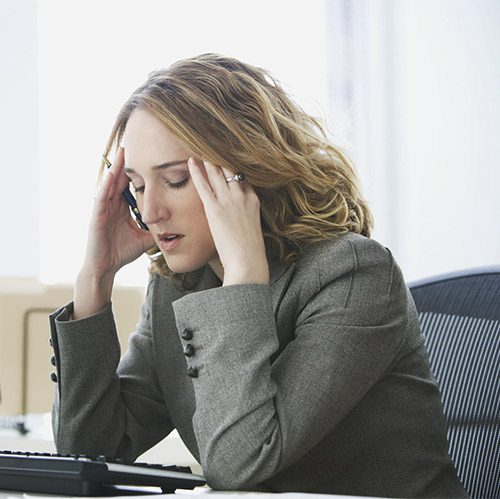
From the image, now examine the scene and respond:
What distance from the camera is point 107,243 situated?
1.42 metres

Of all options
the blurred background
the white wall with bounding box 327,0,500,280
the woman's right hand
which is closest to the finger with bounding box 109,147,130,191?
the woman's right hand

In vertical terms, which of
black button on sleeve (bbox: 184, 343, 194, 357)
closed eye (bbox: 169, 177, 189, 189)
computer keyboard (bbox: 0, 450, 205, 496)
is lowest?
computer keyboard (bbox: 0, 450, 205, 496)

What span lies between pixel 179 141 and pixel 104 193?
0.79 ft

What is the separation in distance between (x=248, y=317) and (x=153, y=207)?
0.26 meters

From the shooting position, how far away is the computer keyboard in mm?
799

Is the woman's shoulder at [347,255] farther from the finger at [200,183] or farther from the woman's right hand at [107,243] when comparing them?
the woman's right hand at [107,243]

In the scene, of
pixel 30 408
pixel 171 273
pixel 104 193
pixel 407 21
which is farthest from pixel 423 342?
pixel 407 21

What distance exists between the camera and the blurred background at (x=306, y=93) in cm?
338

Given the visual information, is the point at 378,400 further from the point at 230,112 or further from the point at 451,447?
the point at 230,112

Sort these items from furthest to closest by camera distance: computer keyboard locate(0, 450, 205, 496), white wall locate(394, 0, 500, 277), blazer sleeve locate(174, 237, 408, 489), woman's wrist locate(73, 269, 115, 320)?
1. white wall locate(394, 0, 500, 277)
2. woman's wrist locate(73, 269, 115, 320)
3. blazer sleeve locate(174, 237, 408, 489)
4. computer keyboard locate(0, 450, 205, 496)

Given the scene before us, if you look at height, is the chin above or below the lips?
below

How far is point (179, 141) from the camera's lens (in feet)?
3.91

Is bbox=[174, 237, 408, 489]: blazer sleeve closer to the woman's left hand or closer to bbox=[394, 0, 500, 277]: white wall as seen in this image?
the woman's left hand

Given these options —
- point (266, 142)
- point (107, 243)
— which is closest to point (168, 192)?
point (266, 142)
